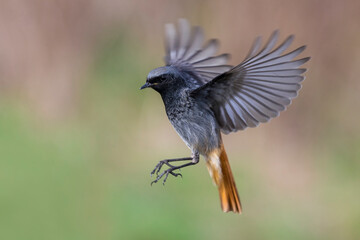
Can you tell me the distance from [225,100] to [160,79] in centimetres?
39

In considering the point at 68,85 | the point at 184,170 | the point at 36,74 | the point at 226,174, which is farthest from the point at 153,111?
the point at 226,174

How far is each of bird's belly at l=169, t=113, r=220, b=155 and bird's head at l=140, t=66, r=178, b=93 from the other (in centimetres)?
16

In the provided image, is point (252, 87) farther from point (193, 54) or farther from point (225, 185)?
point (193, 54)

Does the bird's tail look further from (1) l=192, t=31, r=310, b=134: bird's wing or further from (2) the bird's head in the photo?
(2) the bird's head

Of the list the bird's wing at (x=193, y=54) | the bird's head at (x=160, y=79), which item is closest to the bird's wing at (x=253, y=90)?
the bird's head at (x=160, y=79)

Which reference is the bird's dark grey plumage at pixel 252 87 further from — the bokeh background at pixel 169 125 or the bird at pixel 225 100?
the bokeh background at pixel 169 125

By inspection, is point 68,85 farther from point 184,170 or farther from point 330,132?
point 330,132

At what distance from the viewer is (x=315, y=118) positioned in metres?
6.46

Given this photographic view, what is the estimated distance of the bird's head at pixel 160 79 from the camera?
9.02ft

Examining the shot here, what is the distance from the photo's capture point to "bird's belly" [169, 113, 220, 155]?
2904 millimetres

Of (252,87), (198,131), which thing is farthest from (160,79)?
(252,87)

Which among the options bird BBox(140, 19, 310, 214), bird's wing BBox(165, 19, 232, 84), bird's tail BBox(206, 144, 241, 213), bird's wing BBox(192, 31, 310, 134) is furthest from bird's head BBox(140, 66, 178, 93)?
bird's wing BBox(165, 19, 232, 84)

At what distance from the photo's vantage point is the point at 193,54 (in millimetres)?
3715

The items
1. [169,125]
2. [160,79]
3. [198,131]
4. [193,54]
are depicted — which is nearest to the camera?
[160,79]
